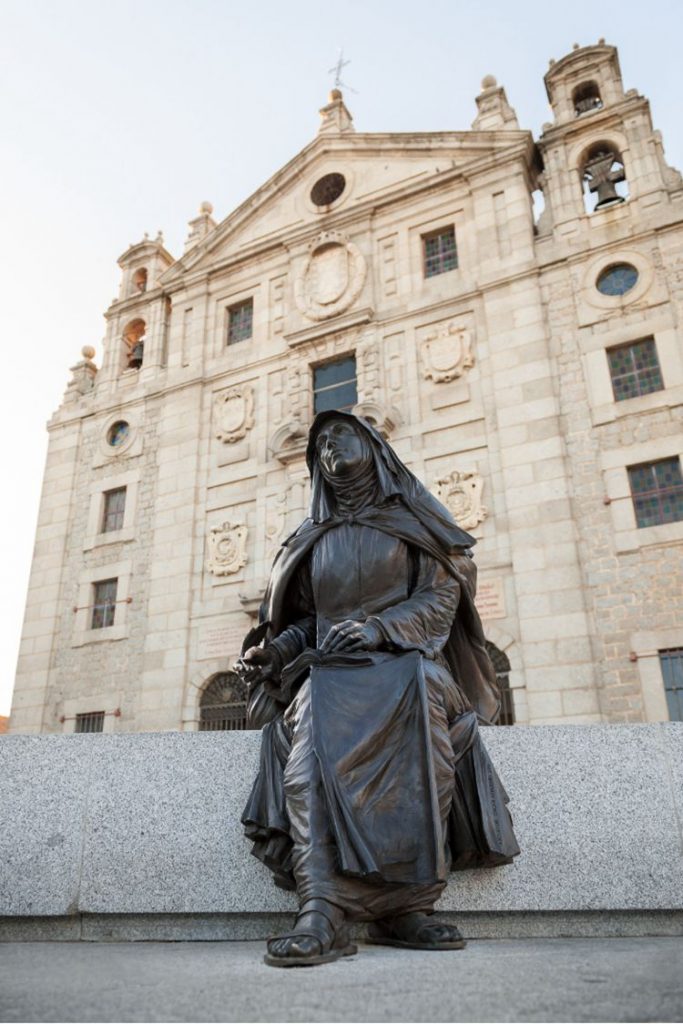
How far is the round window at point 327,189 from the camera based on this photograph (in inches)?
772

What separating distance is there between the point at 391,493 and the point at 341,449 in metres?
0.37

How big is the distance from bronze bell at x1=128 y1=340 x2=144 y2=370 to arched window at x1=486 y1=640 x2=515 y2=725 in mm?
13615

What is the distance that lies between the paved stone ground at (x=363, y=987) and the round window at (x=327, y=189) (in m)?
19.4

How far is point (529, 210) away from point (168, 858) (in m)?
15.7

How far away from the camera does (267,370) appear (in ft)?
60.4

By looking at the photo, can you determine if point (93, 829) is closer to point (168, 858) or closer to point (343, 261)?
point (168, 858)

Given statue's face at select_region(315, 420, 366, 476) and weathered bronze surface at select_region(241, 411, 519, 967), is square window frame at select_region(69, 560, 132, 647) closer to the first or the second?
weathered bronze surface at select_region(241, 411, 519, 967)

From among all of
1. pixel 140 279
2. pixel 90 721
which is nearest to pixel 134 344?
pixel 140 279

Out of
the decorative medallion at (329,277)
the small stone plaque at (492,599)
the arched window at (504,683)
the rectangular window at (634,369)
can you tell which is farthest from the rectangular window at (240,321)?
the arched window at (504,683)

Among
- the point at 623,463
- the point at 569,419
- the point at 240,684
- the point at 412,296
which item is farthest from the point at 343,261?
the point at 240,684

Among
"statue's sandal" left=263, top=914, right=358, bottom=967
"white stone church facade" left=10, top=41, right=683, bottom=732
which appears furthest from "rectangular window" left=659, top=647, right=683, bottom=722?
"statue's sandal" left=263, top=914, right=358, bottom=967

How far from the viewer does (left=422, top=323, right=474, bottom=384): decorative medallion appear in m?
15.7

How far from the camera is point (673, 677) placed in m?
12.0

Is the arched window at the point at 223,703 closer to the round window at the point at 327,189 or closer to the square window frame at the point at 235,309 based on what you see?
the square window frame at the point at 235,309
